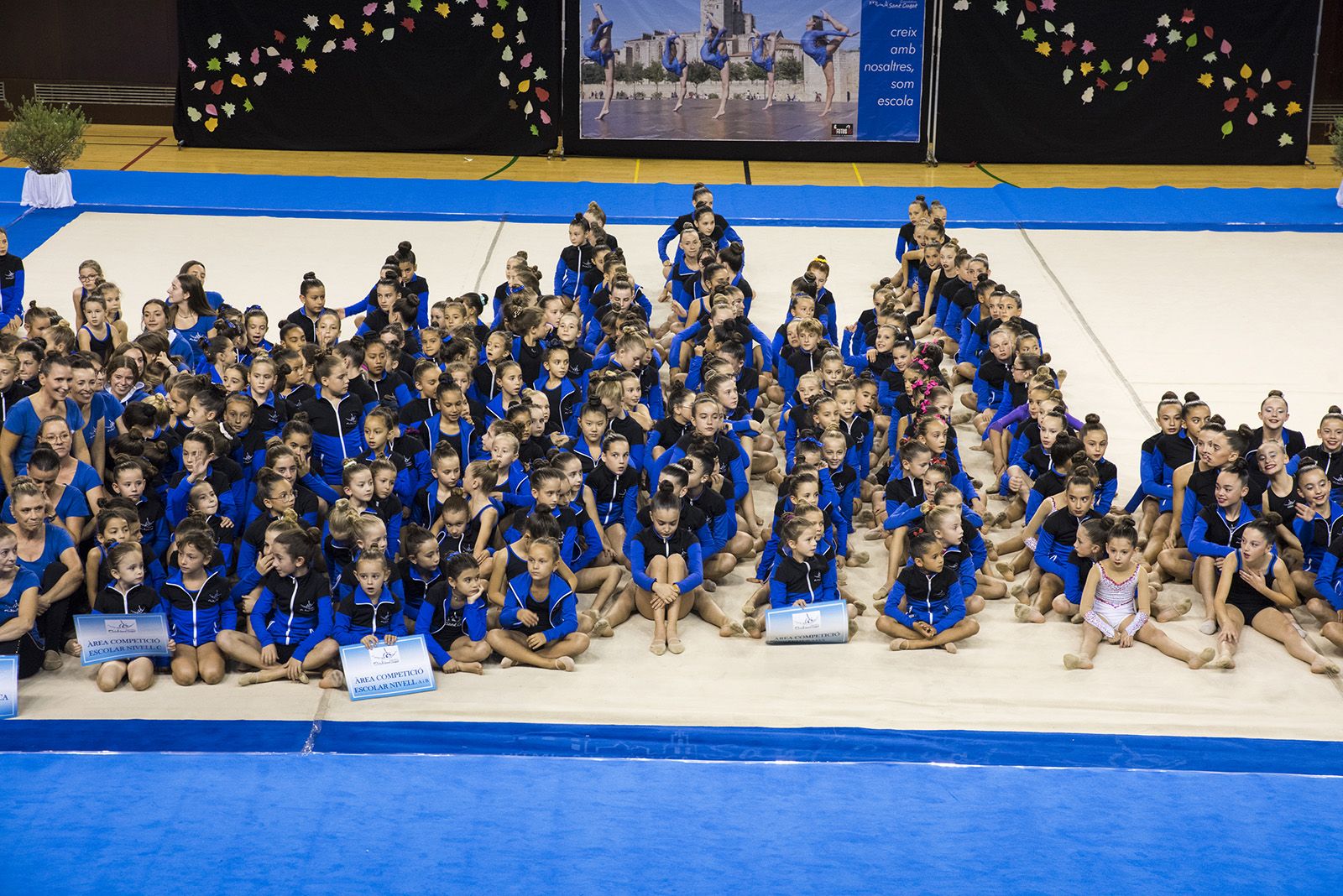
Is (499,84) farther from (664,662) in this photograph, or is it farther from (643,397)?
(664,662)

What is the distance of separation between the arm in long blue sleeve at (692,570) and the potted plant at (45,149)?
357 inches

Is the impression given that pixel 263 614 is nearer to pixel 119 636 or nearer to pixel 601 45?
pixel 119 636

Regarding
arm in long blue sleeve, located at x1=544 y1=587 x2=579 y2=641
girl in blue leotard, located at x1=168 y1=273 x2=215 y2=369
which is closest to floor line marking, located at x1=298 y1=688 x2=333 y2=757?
arm in long blue sleeve, located at x1=544 y1=587 x2=579 y2=641

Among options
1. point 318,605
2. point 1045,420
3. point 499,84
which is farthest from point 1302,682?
point 499,84

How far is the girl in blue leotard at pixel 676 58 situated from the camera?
15305 mm

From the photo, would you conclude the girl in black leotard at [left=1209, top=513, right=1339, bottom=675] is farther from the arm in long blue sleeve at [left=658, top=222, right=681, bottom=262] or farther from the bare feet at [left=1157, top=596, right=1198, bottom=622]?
the arm in long blue sleeve at [left=658, top=222, right=681, bottom=262]

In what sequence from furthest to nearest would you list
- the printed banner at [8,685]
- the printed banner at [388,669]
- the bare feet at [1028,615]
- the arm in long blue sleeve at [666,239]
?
1. the arm in long blue sleeve at [666,239]
2. the bare feet at [1028,615]
3. the printed banner at [388,669]
4. the printed banner at [8,685]

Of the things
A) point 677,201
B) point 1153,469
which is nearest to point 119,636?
point 1153,469

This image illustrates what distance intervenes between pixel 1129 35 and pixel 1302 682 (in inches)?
445

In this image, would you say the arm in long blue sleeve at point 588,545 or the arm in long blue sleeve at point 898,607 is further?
the arm in long blue sleeve at point 588,545

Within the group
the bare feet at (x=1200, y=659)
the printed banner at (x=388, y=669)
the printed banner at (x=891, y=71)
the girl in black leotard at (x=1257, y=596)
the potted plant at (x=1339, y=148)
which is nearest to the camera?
the printed banner at (x=388, y=669)

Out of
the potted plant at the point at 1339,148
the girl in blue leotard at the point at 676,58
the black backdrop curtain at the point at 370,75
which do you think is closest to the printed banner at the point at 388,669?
the girl in blue leotard at the point at 676,58

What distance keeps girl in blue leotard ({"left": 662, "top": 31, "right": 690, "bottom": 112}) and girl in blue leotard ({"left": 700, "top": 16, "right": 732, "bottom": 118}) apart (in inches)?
8.7

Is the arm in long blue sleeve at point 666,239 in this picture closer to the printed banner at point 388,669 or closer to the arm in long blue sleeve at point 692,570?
the arm in long blue sleeve at point 692,570
